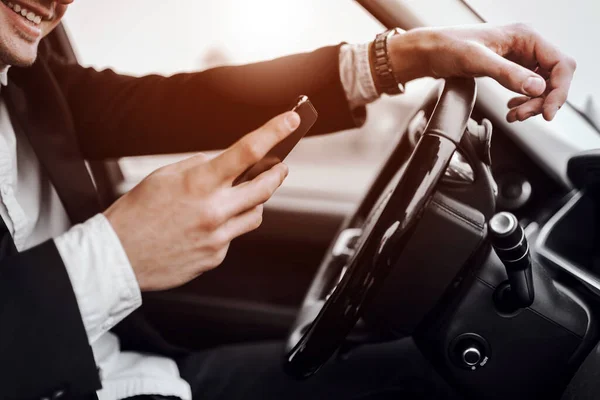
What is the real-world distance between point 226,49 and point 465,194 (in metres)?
0.44

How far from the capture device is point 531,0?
70cm

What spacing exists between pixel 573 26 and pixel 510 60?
3.6 inches

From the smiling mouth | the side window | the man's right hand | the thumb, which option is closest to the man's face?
the smiling mouth

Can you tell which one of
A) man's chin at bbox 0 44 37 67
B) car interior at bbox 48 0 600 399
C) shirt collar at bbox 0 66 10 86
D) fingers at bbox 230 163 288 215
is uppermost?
man's chin at bbox 0 44 37 67

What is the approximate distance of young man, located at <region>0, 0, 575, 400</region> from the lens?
54cm

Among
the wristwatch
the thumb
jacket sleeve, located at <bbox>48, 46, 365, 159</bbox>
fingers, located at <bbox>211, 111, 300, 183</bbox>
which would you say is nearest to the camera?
fingers, located at <bbox>211, 111, 300, 183</bbox>

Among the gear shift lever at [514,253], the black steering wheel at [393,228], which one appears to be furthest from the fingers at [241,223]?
the gear shift lever at [514,253]

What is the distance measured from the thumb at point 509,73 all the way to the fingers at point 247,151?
249 mm

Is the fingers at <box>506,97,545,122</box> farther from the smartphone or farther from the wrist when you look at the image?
the smartphone

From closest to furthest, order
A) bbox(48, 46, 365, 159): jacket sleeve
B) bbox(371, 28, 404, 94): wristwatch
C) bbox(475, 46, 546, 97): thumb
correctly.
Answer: bbox(475, 46, 546, 97): thumb → bbox(371, 28, 404, 94): wristwatch → bbox(48, 46, 365, 159): jacket sleeve

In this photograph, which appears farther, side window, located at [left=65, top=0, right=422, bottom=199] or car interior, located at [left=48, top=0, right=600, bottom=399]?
side window, located at [left=65, top=0, right=422, bottom=199]

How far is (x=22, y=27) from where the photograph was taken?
68 centimetres

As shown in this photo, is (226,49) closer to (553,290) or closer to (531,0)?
(531,0)

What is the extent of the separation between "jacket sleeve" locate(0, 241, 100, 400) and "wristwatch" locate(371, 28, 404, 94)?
441 millimetres
